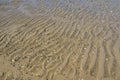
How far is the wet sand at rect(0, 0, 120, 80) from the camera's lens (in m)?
4.89

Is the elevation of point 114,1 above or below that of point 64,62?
below

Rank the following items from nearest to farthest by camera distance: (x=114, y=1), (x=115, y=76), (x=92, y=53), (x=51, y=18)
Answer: (x=115, y=76)
(x=92, y=53)
(x=51, y=18)
(x=114, y=1)

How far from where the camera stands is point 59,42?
6270 mm

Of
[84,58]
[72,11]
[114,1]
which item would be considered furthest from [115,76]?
[114,1]

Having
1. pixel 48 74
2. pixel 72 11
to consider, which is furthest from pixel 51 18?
pixel 48 74

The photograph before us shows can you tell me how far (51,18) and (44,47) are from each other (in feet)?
8.49

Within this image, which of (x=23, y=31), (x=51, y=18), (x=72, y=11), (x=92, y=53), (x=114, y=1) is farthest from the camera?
(x=114, y=1)

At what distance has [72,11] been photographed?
9289 millimetres

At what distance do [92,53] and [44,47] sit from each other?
1434 mm

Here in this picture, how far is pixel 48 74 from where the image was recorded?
4.80m

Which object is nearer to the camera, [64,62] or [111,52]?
[64,62]

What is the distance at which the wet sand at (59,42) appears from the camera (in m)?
4.89

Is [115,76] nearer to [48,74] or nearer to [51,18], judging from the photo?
[48,74]

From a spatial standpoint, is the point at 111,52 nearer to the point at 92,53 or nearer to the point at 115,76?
the point at 92,53
